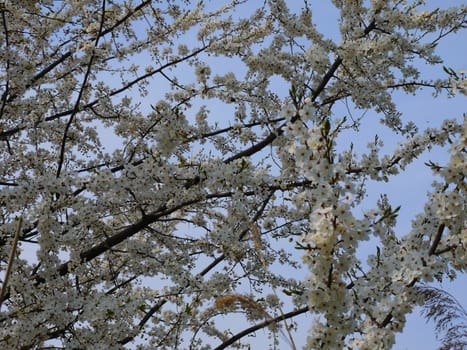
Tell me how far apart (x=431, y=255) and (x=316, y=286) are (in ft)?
1.76

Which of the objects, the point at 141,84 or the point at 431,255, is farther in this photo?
the point at 141,84

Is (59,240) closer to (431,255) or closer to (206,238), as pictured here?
(206,238)

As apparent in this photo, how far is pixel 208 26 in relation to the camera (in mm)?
6574

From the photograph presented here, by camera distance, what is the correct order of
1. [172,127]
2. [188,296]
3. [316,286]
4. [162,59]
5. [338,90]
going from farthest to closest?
[162,59]
[338,90]
[188,296]
[172,127]
[316,286]

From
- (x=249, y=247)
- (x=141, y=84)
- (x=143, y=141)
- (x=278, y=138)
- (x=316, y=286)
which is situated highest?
(x=141, y=84)

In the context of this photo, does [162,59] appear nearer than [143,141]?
No

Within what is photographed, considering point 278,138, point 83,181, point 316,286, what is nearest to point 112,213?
point 83,181

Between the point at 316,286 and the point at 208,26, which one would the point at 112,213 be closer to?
the point at 208,26

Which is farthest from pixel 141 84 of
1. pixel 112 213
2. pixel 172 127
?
pixel 172 127

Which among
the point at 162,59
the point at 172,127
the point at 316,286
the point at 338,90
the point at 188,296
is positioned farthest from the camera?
the point at 162,59

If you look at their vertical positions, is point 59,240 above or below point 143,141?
below

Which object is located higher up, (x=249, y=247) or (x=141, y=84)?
(x=141, y=84)

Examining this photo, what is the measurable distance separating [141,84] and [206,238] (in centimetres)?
220

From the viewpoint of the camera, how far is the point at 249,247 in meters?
5.08
